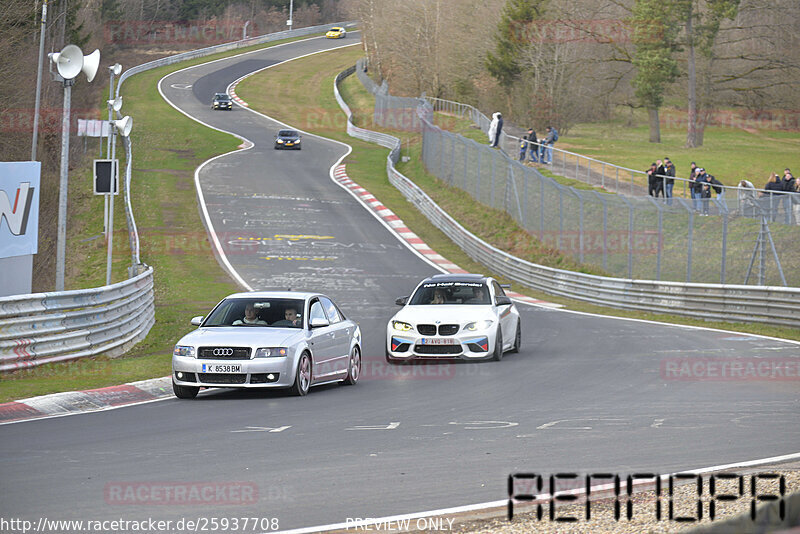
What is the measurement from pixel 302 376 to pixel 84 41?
228 ft

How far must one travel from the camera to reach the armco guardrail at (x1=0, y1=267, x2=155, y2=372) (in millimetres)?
14688

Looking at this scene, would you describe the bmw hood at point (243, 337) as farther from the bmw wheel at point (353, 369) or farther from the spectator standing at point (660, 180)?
the spectator standing at point (660, 180)

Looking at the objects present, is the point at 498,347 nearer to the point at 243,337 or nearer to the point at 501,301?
the point at 501,301

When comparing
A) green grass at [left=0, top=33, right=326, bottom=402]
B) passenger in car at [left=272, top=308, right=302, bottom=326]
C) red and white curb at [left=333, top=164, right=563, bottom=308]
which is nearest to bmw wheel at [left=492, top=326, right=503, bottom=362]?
passenger in car at [left=272, top=308, right=302, bottom=326]

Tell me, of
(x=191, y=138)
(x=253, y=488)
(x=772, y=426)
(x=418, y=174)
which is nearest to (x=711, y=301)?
(x=772, y=426)

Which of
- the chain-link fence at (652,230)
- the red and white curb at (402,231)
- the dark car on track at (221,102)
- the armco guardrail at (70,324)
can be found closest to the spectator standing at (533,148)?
the chain-link fence at (652,230)

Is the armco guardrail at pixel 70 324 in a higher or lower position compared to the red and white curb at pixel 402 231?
higher

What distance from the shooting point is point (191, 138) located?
66688mm

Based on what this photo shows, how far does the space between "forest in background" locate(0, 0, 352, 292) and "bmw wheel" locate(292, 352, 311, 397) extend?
23.3 meters

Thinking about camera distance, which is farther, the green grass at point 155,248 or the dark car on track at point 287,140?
the dark car on track at point 287,140

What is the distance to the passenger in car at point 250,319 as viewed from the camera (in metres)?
14.0

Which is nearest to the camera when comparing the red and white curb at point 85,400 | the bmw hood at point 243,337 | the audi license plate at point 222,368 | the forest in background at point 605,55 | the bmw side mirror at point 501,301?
the red and white curb at point 85,400

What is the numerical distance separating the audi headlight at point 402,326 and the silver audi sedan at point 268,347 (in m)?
2.08

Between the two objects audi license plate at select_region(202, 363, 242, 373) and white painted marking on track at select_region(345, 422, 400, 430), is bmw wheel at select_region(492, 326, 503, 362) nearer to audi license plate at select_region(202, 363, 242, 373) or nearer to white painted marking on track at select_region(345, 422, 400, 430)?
audi license plate at select_region(202, 363, 242, 373)
